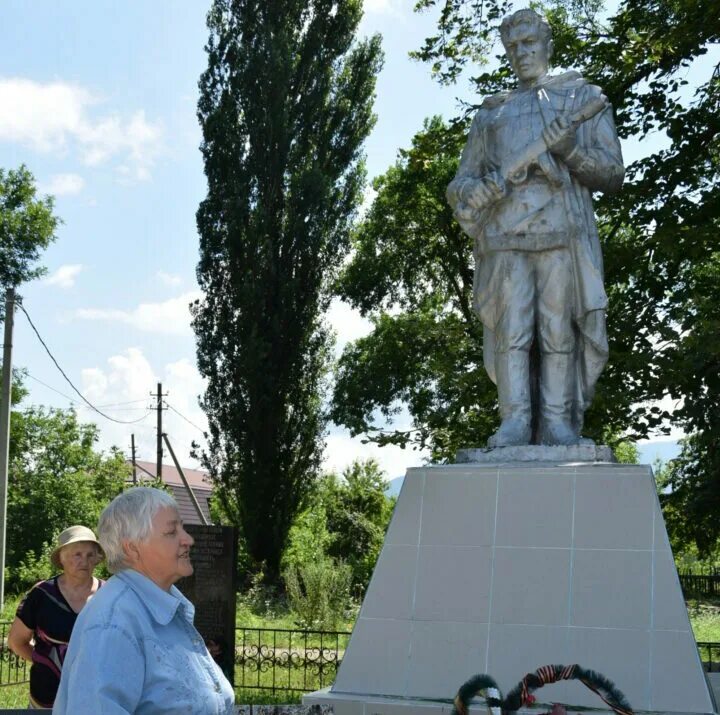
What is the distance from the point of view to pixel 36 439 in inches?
1141

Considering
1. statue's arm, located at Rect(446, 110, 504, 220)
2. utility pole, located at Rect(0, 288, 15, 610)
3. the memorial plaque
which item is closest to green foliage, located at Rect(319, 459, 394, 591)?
utility pole, located at Rect(0, 288, 15, 610)

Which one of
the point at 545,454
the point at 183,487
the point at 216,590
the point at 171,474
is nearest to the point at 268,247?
the point at 216,590

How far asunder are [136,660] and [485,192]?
3.76 metres

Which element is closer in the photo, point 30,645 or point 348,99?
point 30,645

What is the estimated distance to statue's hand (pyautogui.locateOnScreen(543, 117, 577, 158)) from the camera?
18.1 feet

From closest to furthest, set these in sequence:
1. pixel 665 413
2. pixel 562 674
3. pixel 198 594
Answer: pixel 562 674 → pixel 198 594 → pixel 665 413

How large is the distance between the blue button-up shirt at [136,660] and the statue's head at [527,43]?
4099 millimetres

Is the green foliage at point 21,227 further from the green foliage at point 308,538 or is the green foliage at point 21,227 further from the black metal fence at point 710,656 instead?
the black metal fence at point 710,656

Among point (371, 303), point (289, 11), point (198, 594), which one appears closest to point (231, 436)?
point (371, 303)

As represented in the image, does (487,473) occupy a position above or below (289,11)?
below

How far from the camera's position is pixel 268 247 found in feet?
69.1

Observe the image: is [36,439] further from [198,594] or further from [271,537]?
[198,594]

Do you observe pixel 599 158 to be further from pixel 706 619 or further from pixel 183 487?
pixel 183 487

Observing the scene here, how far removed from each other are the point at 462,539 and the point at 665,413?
776 cm
